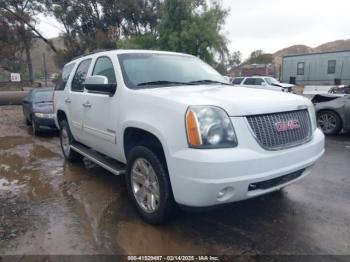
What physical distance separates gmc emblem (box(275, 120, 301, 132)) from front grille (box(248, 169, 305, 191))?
450mm

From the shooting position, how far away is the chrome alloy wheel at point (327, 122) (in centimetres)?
834

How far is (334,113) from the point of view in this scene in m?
8.30

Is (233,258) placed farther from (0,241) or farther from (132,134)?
(0,241)

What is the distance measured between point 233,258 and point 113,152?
2035 millimetres

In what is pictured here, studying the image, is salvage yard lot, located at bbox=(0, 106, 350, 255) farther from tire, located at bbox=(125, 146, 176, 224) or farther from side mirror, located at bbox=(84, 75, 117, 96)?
side mirror, located at bbox=(84, 75, 117, 96)

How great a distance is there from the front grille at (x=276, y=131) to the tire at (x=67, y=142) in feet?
12.4

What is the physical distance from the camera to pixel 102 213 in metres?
3.83

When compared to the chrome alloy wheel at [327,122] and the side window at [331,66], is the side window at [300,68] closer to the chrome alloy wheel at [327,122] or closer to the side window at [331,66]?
→ the side window at [331,66]

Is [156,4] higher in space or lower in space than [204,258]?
higher

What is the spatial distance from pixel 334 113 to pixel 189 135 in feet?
22.2

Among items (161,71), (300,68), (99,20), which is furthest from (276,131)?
(300,68)

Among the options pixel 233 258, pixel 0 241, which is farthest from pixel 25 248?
pixel 233 258

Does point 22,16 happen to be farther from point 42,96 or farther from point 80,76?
point 80,76

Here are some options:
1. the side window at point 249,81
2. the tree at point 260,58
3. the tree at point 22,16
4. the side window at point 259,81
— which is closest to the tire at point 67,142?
the side window at point 249,81
